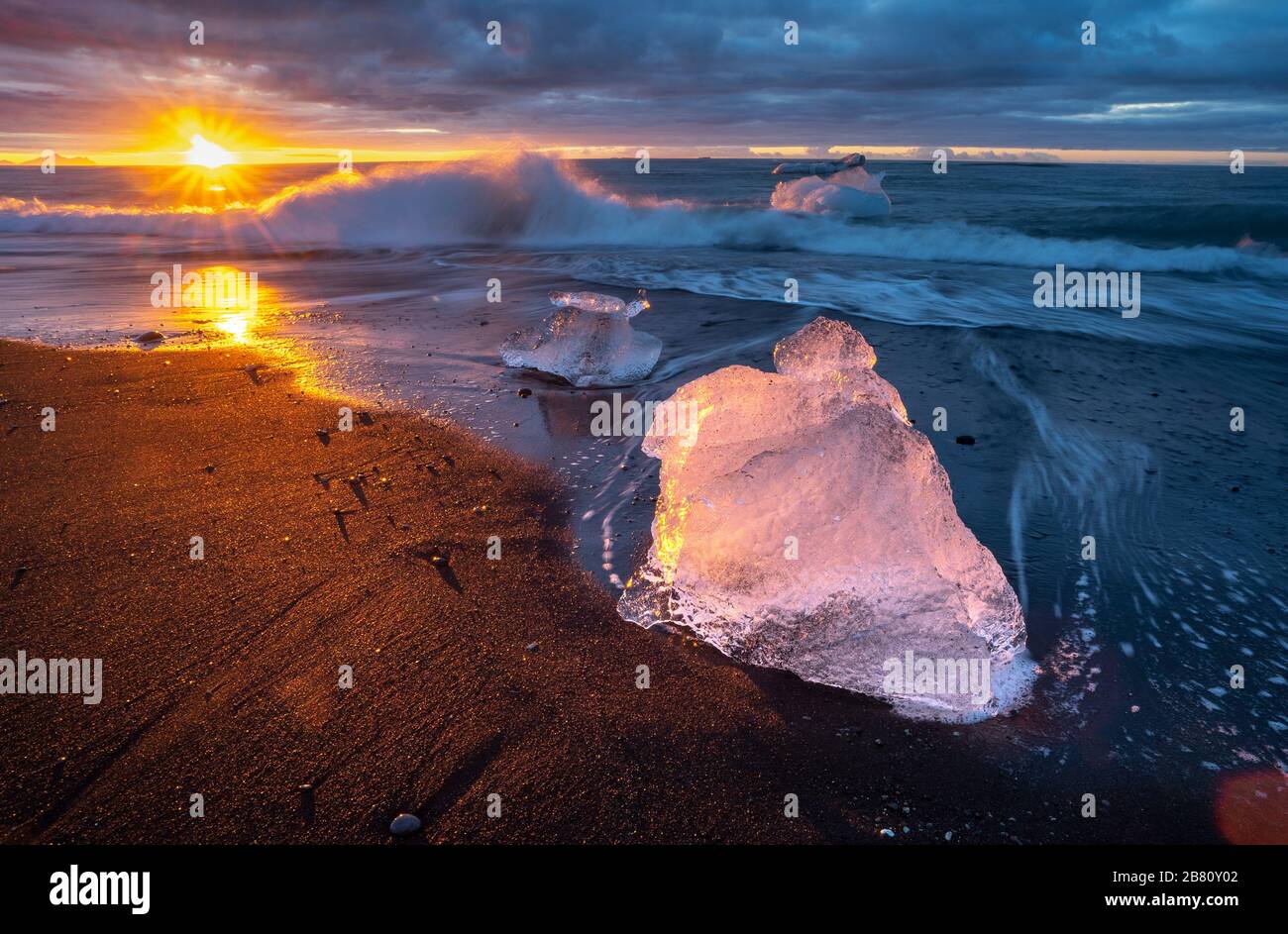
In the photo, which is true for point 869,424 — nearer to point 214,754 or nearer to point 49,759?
point 214,754

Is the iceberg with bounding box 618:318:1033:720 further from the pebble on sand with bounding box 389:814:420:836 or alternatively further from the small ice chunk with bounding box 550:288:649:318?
the small ice chunk with bounding box 550:288:649:318

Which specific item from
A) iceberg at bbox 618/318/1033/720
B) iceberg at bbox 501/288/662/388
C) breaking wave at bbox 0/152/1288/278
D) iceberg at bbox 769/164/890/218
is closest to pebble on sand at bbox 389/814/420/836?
iceberg at bbox 618/318/1033/720

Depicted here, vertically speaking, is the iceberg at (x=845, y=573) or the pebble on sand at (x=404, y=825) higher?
the iceberg at (x=845, y=573)

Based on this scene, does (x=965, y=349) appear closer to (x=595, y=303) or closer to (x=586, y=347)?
(x=595, y=303)

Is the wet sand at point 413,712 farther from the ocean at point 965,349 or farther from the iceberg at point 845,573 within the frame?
the ocean at point 965,349

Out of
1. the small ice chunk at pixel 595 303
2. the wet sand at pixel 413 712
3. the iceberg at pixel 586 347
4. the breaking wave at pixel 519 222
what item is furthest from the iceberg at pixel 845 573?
the breaking wave at pixel 519 222

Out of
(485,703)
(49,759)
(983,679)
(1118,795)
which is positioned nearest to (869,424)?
(983,679)
